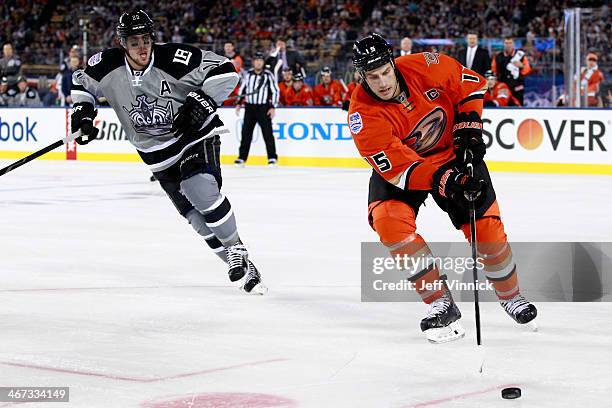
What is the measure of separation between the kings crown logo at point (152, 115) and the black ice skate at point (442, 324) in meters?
1.89

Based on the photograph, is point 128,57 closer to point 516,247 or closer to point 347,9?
point 516,247

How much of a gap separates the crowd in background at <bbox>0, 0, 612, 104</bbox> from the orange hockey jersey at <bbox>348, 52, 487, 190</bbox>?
10146 millimetres

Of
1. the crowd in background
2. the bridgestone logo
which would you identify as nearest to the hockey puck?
the bridgestone logo

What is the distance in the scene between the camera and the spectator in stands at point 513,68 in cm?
1551

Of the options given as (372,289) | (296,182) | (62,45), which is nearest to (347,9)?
(62,45)

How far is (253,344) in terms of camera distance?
468 centimetres

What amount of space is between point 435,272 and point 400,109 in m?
0.69

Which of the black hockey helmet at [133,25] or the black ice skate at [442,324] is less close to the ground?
the black hockey helmet at [133,25]

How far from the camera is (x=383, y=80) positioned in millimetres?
4672

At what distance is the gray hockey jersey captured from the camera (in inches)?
234

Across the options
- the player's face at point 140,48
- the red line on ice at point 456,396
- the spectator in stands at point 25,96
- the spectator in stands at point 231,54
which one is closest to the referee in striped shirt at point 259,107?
the spectator in stands at point 231,54

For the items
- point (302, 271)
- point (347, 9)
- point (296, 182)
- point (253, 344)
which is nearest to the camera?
point (253, 344)

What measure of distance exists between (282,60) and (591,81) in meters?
4.68

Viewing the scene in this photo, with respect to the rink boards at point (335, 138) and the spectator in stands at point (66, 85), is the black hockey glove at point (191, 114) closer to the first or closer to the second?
the rink boards at point (335, 138)
